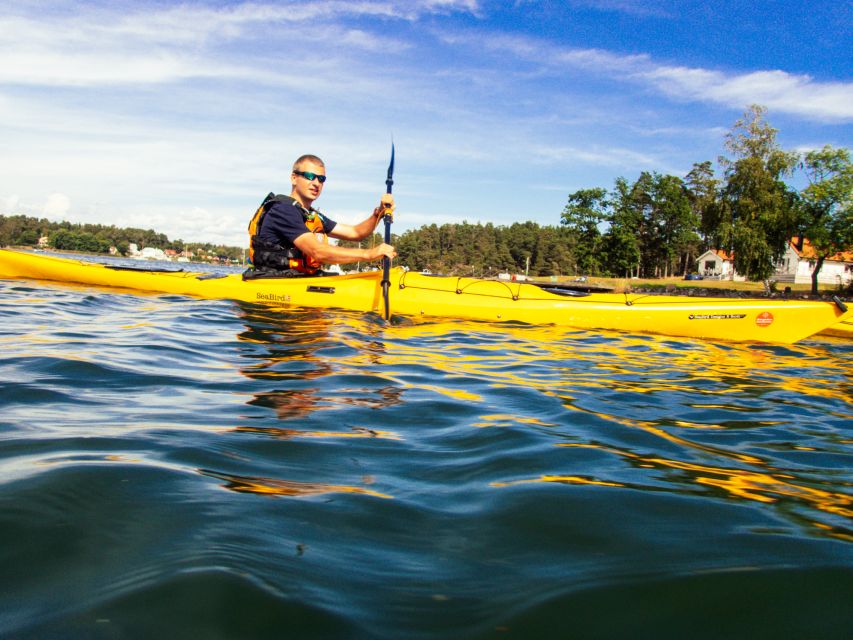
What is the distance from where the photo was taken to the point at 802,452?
2.42 meters

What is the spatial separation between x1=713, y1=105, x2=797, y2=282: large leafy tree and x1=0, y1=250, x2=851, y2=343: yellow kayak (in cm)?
3360

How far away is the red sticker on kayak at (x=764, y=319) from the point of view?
256 inches

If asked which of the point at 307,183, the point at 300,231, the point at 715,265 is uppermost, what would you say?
the point at 715,265

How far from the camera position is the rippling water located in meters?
1.14

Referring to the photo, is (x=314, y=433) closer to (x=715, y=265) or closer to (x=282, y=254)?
(x=282, y=254)

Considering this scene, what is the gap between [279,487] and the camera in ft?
5.77

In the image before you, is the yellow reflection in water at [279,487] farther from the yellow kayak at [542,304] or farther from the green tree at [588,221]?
the green tree at [588,221]

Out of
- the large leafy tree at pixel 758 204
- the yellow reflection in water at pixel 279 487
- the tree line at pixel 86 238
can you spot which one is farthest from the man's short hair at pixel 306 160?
the tree line at pixel 86 238

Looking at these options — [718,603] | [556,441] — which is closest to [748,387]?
[556,441]

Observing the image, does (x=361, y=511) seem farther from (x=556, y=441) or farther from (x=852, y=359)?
(x=852, y=359)

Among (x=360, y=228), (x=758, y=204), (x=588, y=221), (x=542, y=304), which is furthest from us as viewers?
(x=588, y=221)

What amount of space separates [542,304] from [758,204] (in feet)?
116

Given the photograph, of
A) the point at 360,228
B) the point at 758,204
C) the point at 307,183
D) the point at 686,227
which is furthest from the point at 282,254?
the point at 686,227

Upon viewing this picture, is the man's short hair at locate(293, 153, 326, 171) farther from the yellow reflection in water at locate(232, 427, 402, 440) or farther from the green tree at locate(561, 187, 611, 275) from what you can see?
the green tree at locate(561, 187, 611, 275)
